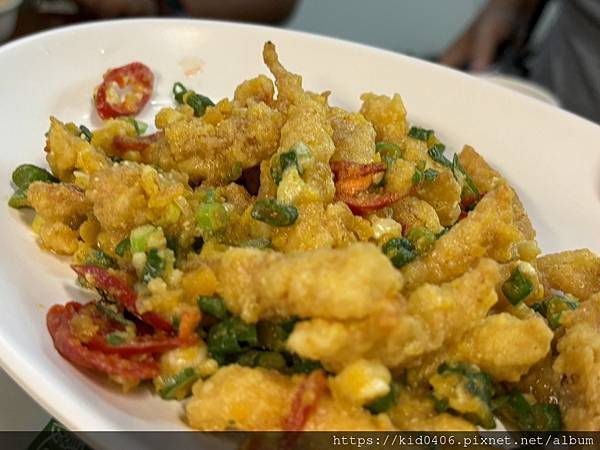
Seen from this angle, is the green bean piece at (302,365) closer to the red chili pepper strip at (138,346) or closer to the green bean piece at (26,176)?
the red chili pepper strip at (138,346)

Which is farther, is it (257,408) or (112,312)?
(112,312)

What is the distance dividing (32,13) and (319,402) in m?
3.31

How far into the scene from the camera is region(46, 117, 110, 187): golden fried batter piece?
75.7 inches

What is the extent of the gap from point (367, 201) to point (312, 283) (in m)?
0.60

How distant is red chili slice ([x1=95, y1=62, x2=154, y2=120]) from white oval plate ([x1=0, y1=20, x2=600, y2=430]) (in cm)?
5

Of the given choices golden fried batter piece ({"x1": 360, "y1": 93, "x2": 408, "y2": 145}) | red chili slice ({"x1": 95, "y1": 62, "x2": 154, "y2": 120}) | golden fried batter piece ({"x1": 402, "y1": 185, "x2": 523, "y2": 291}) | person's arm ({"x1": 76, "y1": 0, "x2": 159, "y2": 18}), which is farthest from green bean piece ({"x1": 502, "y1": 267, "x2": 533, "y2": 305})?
person's arm ({"x1": 76, "y1": 0, "x2": 159, "y2": 18})

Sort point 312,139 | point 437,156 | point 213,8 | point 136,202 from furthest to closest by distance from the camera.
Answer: point 213,8
point 437,156
point 312,139
point 136,202

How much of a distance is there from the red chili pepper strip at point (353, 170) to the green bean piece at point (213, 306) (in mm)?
Answer: 569

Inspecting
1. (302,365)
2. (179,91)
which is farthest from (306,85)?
(302,365)

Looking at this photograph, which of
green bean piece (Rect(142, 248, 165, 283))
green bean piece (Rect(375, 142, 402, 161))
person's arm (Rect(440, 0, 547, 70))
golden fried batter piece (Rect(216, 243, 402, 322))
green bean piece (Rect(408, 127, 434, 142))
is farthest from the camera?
person's arm (Rect(440, 0, 547, 70))

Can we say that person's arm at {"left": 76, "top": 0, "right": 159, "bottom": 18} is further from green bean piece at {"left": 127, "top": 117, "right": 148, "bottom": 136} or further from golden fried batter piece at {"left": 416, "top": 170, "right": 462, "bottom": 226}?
golden fried batter piece at {"left": 416, "top": 170, "right": 462, "bottom": 226}

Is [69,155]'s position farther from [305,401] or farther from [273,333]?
[305,401]

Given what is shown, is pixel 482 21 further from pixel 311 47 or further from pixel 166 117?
pixel 166 117

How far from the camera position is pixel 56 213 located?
1.84 metres
